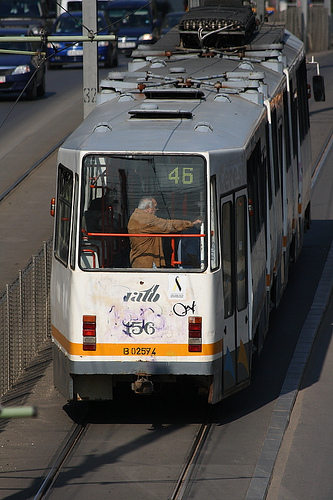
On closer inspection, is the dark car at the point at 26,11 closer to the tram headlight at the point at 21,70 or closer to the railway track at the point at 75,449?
the tram headlight at the point at 21,70

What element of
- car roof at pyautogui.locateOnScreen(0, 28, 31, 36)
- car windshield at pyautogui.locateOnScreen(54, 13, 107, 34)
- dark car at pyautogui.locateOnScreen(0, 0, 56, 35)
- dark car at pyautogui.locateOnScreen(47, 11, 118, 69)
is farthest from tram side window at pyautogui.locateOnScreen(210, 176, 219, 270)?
dark car at pyautogui.locateOnScreen(0, 0, 56, 35)

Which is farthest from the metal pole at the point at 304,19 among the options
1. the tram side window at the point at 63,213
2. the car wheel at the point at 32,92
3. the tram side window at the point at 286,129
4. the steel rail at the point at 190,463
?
the steel rail at the point at 190,463

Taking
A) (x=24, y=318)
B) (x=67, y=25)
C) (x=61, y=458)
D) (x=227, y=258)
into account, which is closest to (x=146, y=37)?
(x=67, y=25)

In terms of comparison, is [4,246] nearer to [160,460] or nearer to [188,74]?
[188,74]

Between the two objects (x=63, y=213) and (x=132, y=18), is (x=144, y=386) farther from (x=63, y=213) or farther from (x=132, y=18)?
(x=132, y=18)

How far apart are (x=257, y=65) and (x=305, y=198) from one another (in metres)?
3.40

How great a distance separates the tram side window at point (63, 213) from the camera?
9883 mm

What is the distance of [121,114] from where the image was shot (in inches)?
428

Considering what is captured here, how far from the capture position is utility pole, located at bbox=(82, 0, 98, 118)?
15.9 meters

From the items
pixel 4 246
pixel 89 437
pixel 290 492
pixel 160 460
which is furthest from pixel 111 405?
pixel 4 246

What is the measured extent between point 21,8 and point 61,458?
3578 cm

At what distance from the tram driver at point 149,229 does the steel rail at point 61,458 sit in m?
1.81

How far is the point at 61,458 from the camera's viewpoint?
9.43 metres

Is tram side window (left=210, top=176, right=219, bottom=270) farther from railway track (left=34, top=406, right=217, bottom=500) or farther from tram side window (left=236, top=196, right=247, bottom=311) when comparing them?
railway track (left=34, top=406, right=217, bottom=500)
